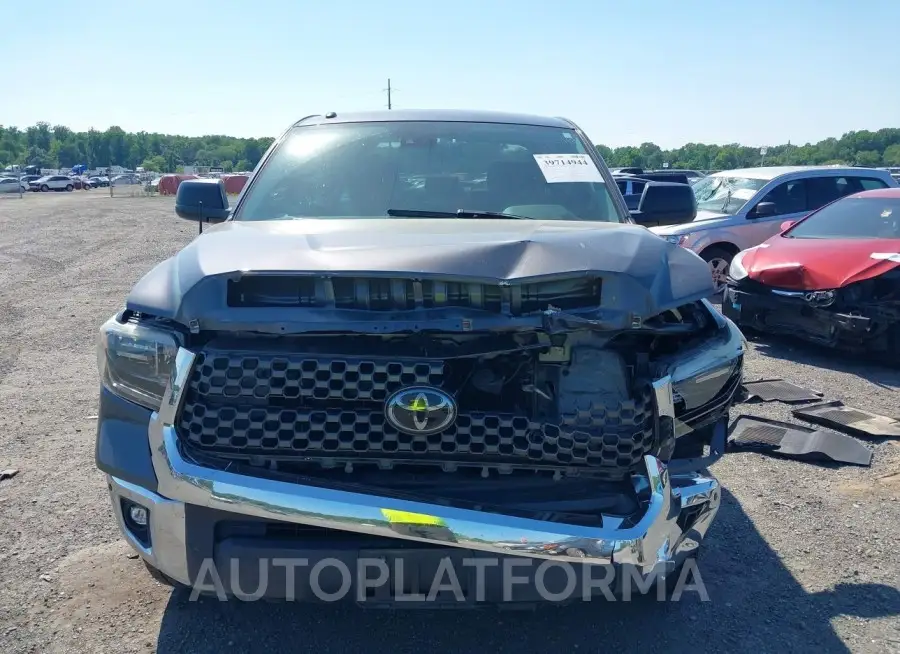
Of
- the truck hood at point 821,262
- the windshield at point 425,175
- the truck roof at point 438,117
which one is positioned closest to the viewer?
the windshield at point 425,175

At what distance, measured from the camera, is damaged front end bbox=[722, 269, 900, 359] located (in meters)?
6.47

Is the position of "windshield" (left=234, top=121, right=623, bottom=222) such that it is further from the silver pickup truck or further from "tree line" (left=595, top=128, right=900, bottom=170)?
"tree line" (left=595, top=128, right=900, bottom=170)

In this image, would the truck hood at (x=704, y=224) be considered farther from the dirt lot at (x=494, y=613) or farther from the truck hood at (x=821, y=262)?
the dirt lot at (x=494, y=613)

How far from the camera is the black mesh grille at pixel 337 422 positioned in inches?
89.5

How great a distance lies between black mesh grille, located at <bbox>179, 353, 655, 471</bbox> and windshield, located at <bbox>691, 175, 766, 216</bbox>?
30.6ft

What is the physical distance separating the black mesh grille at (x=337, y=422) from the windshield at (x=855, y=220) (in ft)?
20.8

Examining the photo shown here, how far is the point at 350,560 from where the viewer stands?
2236mm

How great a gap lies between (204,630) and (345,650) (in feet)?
1.78

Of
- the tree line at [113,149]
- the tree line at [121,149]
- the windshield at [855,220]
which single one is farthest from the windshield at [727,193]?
the tree line at [113,149]

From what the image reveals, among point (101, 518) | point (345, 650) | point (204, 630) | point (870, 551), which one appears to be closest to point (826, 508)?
point (870, 551)

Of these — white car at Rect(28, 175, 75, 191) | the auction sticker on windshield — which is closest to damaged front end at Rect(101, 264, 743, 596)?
the auction sticker on windshield

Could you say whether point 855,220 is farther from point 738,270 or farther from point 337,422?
point 337,422

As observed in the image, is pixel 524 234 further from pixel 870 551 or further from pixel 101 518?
pixel 101 518

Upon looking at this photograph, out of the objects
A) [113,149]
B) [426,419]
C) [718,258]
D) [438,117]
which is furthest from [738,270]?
[113,149]
